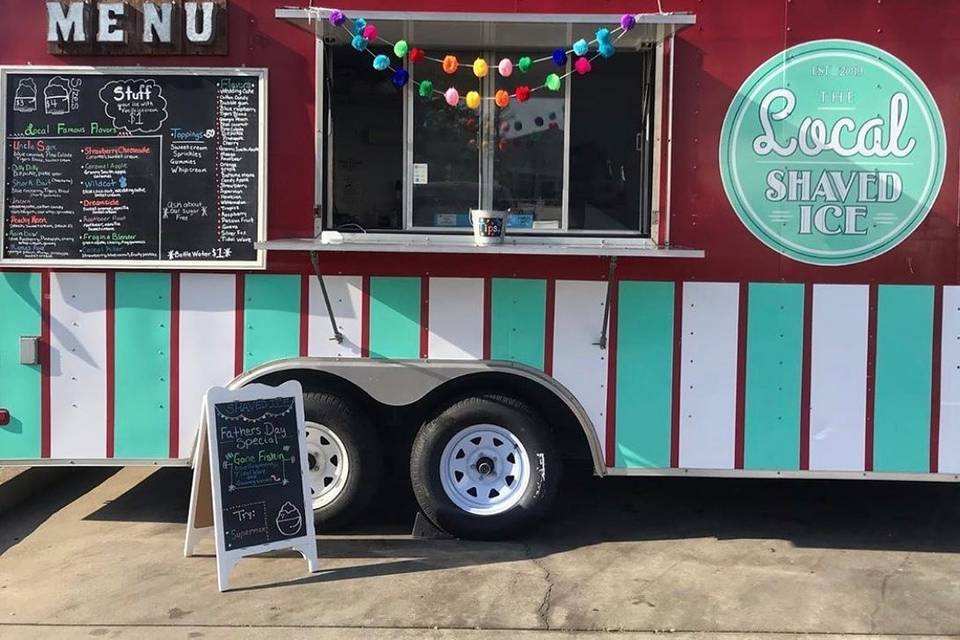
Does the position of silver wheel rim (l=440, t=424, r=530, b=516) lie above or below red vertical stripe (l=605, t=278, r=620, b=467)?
below

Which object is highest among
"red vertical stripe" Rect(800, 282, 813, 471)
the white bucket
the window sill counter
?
the white bucket

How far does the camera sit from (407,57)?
17.5 ft

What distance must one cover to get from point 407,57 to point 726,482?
3614 millimetres

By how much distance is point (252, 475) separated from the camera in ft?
15.7

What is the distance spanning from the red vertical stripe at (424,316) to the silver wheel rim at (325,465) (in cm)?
70

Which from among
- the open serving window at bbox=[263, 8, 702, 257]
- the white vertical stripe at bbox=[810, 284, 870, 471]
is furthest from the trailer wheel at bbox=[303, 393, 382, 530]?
the white vertical stripe at bbox=[810, 284, 870, 471]

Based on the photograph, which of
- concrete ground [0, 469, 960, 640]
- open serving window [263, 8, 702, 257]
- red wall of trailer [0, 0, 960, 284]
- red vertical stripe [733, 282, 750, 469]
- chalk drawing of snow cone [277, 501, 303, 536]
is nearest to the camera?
concrete ground [0, 469, 960, 640]

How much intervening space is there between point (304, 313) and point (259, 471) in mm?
888

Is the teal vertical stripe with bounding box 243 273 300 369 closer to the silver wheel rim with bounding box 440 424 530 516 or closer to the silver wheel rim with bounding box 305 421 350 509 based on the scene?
the silver wheel rim with bounding box 305 421 350 509

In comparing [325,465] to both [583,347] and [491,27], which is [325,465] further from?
[491,27]

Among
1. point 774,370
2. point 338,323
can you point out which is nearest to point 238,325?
point 338,323

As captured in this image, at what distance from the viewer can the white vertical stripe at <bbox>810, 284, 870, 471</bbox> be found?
503 centimetres

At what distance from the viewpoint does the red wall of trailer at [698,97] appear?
4957 millimetres

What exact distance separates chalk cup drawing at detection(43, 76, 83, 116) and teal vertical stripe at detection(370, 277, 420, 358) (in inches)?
73.5
